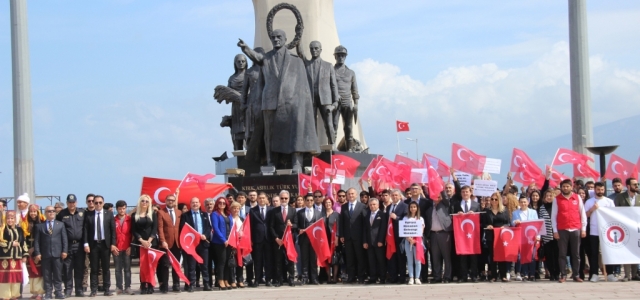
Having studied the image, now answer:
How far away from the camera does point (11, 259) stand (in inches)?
534

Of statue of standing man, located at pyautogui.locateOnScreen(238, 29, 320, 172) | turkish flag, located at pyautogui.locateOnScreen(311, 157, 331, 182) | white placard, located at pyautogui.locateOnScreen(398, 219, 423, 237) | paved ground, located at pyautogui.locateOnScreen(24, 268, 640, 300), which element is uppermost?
statue of standing man, located at pyautogui.locateOnScreen(238, 29, 320, 172)

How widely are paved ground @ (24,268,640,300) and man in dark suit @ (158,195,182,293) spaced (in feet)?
0.93

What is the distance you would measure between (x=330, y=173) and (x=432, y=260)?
12.9 ft

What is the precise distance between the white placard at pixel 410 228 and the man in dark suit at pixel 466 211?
693 mm

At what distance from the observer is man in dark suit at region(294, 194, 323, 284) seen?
578 inches

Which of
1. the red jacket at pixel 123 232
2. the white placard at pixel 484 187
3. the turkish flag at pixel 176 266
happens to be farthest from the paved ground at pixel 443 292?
the white placard at pixel 484 187

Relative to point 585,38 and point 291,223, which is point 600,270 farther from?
point 585,38

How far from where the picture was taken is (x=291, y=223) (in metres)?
14.7

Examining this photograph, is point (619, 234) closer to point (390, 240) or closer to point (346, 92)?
point (390, 240)

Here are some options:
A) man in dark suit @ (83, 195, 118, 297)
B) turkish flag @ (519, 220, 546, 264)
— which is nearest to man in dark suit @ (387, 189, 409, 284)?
turkish flag @ (519, 220, 546, 264)

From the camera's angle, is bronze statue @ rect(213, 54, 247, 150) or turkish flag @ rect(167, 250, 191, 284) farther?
bronze statue @ rect(213, 54, 247, 150)

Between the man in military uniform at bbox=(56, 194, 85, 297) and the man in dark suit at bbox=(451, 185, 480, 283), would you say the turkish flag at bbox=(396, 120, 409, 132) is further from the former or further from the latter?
the man in military uniform at bbox=(56, 194, 85, 297)

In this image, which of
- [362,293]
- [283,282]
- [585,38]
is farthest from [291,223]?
[585,38]

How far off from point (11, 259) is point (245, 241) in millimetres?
3382
